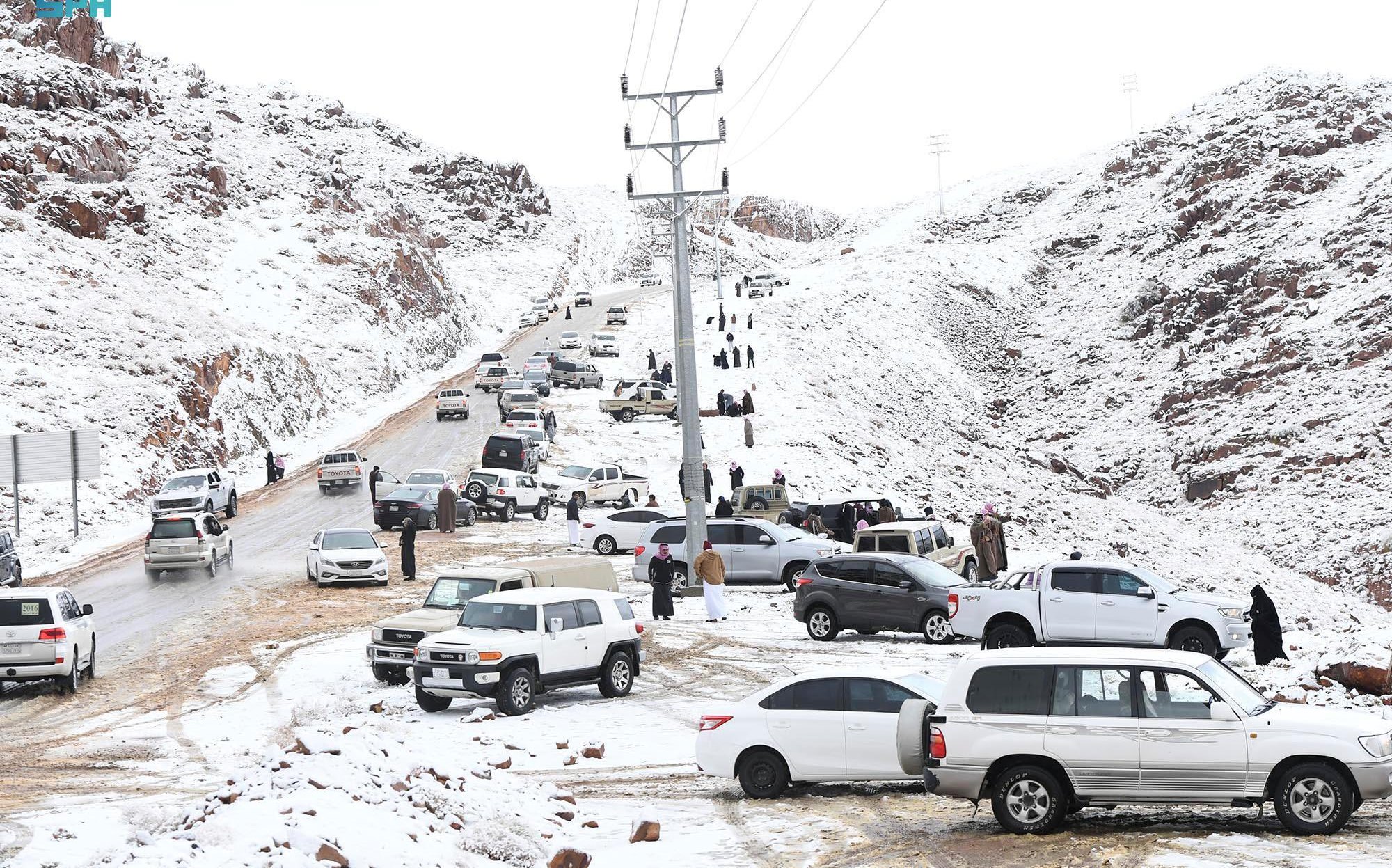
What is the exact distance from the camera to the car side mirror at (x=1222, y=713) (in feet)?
35.7

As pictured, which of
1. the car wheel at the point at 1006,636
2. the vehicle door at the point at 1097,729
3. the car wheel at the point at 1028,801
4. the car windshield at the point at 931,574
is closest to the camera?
the vehicle door at the point at 1097,729

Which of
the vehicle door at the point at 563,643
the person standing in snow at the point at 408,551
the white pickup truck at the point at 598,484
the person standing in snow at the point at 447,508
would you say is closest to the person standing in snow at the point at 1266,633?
the vehicle door at the point at 563,643

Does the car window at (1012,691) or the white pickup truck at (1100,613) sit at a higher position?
the car window at (1012,691)

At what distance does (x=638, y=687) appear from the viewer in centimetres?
1944

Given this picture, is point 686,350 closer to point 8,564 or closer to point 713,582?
point 713,582

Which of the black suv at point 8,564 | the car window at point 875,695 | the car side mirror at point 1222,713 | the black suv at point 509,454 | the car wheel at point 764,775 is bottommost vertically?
the car wheel at point 764,775

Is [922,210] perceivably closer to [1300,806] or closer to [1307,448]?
[1307,448]

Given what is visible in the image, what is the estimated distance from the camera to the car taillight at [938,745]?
37.4 feet

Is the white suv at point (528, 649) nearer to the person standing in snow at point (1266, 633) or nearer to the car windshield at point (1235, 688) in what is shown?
the person standing in snow at point (1266, 633)

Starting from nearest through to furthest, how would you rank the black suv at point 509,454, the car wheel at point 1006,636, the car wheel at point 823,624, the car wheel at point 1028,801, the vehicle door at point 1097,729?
the vehicle door at point 1097,729, the car wheel at point 1028,801, the car wheel at point 1006,636, the car wheel at point 823,624, the black suv at point 509,454

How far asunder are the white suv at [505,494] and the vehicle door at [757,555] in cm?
1376

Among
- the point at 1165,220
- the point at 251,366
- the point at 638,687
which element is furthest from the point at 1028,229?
the point at 638,687

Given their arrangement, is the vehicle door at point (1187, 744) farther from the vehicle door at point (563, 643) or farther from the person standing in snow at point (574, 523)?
the person standing in snow at point (574, 523)

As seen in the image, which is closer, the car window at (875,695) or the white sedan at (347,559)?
the car window at (875,695)
